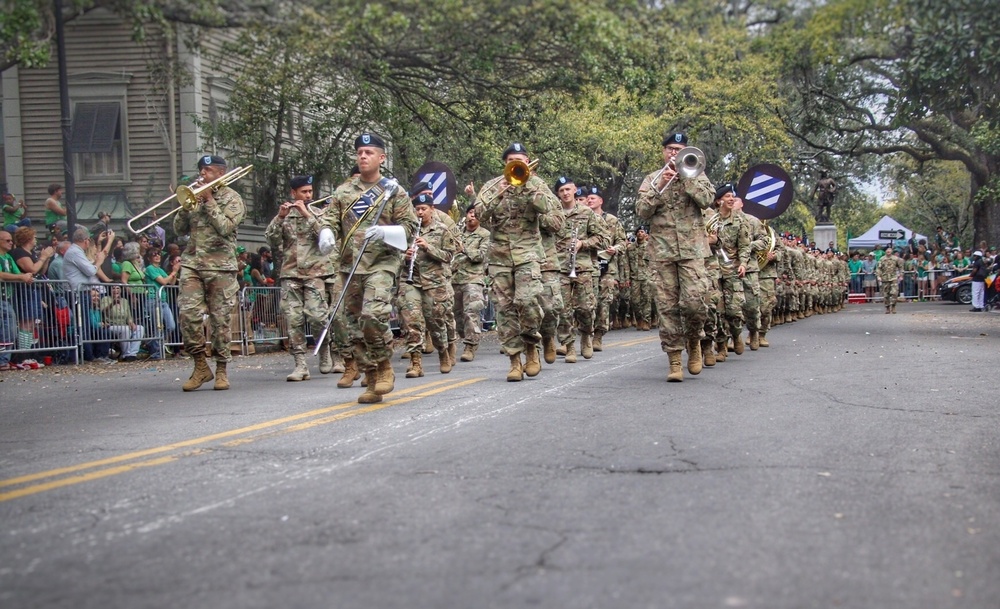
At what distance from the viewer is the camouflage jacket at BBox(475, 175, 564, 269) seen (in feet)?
36.9

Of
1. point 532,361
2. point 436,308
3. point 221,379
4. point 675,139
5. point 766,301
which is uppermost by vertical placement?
point 675,139

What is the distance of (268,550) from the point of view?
4.56 metres

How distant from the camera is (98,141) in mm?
21828

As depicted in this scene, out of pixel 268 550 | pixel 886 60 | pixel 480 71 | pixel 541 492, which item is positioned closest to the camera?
pixel 268 550

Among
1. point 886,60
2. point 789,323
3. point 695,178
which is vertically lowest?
point 789,323

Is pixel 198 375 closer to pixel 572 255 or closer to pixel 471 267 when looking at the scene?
pixel 572 255

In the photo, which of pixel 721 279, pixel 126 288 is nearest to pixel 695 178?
pixel 721 279

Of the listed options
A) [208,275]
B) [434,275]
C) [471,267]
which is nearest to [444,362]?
[434,275]

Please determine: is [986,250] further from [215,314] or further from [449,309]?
[215,314]

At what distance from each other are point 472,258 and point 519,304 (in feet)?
18.5

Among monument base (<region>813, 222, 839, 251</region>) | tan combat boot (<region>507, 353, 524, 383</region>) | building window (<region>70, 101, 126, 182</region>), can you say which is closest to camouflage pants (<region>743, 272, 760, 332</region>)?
tan combat boot (<region>507, 353, 524, 383</region>)

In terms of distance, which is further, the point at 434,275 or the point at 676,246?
the point at 434,275

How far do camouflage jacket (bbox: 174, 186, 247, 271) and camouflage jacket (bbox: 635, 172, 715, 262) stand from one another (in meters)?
4.02

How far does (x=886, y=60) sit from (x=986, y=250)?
2462cm
